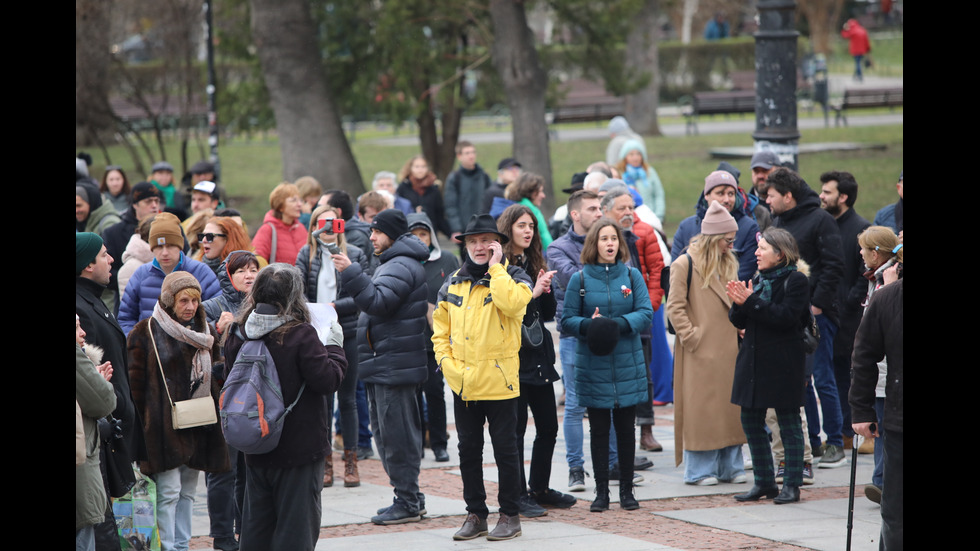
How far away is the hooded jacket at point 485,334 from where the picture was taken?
22.6 ft

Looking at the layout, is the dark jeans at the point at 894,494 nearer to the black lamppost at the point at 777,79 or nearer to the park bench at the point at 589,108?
the black lamppost at the point at 777,79

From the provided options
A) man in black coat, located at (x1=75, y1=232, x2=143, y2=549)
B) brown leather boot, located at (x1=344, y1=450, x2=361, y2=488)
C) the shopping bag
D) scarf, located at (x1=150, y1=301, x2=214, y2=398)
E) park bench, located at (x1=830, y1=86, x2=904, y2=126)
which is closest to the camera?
man in black coat, located at (x1=75, y1=232, x2=143, y2=549)

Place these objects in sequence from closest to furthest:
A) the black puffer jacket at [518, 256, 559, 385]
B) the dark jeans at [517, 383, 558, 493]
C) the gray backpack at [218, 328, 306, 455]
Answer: the gray backpack at [218, 328, 306, 455] → the black puffer jacket at [518, 256, 559, 385] → the dark jeans at [517, 383, 558, 493]

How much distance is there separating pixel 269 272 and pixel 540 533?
2410 millimetres

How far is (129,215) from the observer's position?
10.3 metres

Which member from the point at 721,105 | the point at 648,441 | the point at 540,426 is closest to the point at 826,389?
the point at 648,441

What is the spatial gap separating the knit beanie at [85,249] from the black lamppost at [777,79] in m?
6.38

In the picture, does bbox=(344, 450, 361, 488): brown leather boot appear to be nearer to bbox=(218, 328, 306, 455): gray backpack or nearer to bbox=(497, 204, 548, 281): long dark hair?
bbox=(497, 204, 548, 281): long dark hair

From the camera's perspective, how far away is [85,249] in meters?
6.27

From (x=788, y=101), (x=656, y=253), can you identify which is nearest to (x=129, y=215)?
(x=656, y=253)

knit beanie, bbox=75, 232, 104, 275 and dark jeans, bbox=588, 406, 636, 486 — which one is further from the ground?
knit beanie, bbox=75, 232, 104, 275

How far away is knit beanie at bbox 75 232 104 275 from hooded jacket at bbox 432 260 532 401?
200 cm

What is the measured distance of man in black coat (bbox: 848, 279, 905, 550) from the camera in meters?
5.62

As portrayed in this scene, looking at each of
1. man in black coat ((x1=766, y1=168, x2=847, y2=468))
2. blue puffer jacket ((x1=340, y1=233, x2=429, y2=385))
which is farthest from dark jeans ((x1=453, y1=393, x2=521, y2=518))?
man in black coat ((x1=766, y1=168, x2=847, y2=468))
